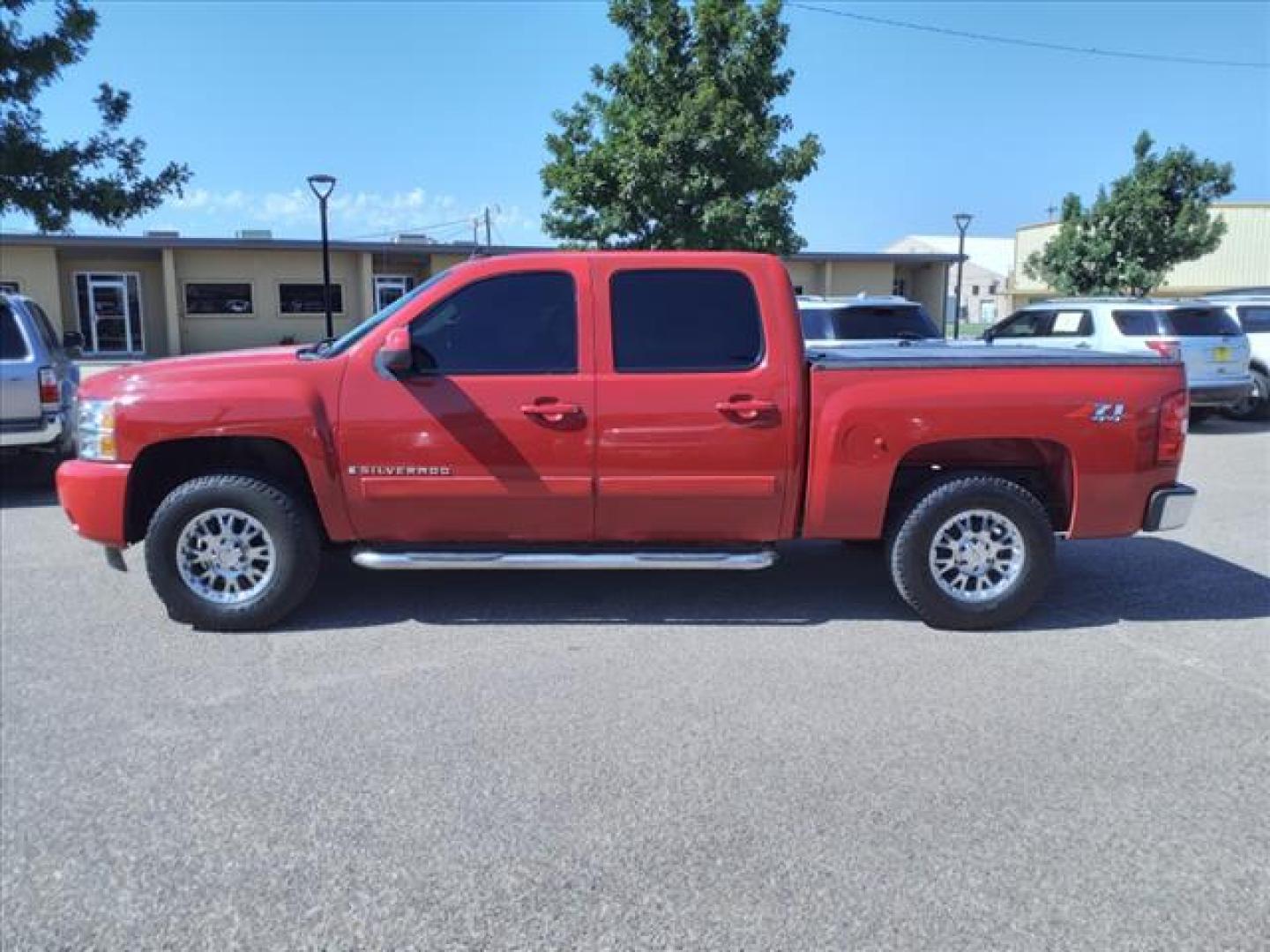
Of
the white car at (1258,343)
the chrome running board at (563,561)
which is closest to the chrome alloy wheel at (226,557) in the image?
the chrome running board at (563,561)

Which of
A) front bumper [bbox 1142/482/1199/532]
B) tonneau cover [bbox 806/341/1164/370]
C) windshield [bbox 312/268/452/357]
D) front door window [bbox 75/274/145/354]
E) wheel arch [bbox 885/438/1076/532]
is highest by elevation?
front door window [bbox 75/274/145/354]

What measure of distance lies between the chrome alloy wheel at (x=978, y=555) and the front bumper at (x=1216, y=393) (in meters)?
10.0

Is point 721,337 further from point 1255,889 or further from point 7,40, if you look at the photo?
point 7,40

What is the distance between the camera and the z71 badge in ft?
17.1

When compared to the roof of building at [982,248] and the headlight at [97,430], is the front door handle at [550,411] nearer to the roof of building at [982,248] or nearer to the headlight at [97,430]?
the headlight at [97,430]

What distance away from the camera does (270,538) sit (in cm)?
526

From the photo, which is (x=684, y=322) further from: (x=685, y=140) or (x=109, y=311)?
(x=109, y=311)

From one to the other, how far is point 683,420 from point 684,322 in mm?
545

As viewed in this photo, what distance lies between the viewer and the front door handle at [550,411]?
5.14 m

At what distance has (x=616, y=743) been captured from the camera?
395cm

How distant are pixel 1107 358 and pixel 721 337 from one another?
207 centimetres

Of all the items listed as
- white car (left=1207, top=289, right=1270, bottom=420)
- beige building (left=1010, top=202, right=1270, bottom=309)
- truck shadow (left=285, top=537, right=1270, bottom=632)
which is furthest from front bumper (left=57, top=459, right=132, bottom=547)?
beige building (left=1010, top=202, right=1270, bottom=309)

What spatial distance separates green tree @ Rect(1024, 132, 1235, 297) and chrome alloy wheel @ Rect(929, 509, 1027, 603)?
22486mm

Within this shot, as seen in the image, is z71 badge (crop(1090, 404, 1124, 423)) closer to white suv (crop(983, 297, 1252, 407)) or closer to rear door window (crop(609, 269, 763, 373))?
rear door window (crop(609, 269, 763, 373))
